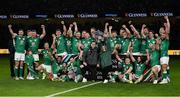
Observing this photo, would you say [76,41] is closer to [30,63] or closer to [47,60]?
[47,60]

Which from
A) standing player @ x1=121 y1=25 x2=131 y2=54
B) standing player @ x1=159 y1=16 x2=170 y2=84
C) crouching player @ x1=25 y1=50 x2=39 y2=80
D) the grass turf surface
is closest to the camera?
the grass turf surface

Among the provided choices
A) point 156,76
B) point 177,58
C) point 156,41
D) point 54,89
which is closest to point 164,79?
point 156,76

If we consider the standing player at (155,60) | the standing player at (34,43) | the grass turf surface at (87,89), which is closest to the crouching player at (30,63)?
the standing player at (34,43)

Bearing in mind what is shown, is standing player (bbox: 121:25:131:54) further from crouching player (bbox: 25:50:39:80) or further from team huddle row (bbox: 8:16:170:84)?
crouching player (bbox: 25:50:39:80)

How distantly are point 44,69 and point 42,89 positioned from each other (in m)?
3.08

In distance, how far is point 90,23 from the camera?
32031mm

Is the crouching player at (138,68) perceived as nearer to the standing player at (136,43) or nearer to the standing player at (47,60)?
the standing player at (136,43)

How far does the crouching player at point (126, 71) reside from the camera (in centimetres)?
1589

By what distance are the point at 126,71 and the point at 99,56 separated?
1.07m

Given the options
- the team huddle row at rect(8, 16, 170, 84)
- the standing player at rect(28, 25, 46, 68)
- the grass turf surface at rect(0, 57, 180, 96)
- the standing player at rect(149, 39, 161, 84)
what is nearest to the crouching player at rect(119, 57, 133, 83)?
the team huddle row at rect(8, 16, 170, 84)

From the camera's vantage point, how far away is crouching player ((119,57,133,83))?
52.1ft

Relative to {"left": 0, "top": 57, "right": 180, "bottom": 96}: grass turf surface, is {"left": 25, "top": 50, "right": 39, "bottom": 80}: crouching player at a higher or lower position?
higher

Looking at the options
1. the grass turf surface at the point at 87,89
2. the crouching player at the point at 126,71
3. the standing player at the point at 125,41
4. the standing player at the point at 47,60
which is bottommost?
the grass turf surface at the point at 87,89

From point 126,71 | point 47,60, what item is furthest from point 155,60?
point 47,60
